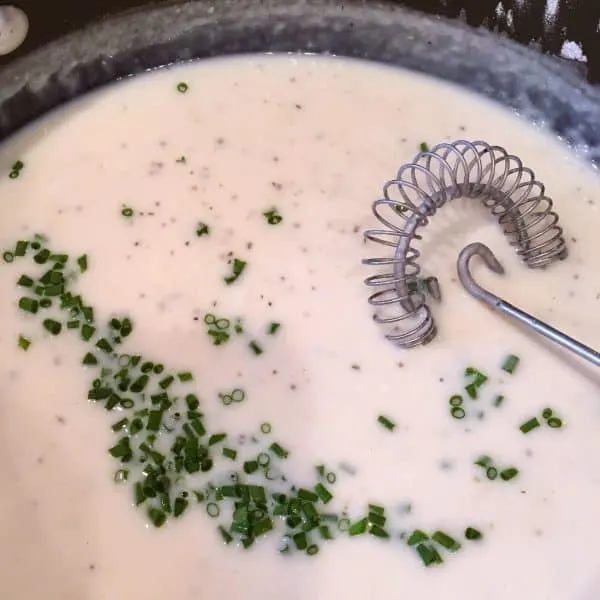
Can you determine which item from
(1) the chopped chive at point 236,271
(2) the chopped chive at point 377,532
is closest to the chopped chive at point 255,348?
(1) the chopped chive at point 236,271

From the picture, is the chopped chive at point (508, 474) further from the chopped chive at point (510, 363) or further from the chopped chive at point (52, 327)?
the chopped chive at point (52, 327)

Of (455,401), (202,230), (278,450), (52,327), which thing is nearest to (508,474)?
(455,401)

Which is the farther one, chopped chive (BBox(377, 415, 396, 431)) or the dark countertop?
the dark countertop

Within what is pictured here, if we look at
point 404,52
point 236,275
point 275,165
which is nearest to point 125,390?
point 236,275

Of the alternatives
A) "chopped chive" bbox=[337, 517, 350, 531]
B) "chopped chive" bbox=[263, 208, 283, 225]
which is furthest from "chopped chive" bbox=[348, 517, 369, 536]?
"chopped chive" bbox=[263, 208, 283, 225]

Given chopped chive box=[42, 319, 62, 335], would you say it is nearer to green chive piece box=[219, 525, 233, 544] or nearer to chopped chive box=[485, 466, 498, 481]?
green chive piece box=[219, 525, 233, 544]

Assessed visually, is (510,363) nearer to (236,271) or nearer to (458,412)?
(458,412)
